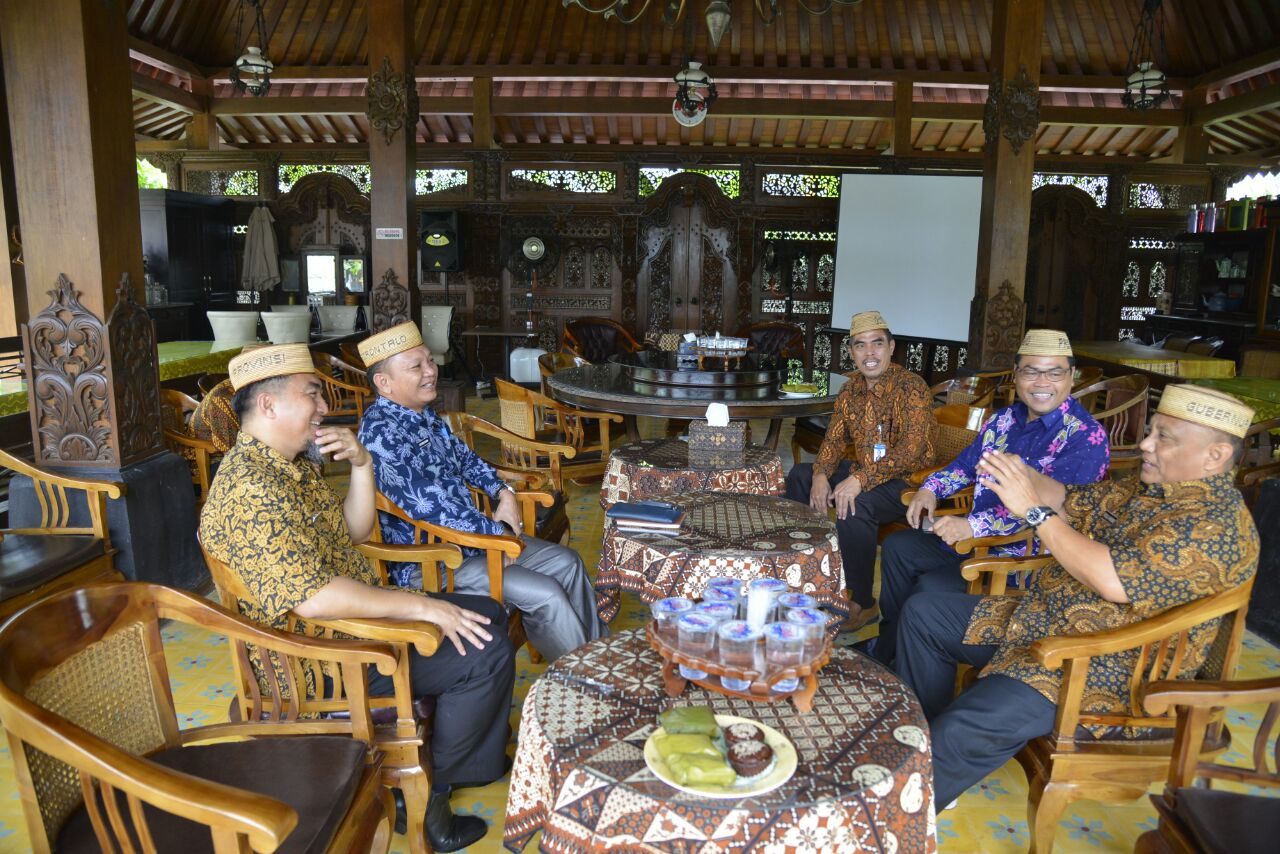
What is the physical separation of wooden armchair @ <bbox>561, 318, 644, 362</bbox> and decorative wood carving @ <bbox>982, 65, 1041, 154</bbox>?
3975 millimetres

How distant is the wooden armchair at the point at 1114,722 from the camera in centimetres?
181

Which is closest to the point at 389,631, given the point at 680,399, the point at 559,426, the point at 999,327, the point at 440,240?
the point at 680,399

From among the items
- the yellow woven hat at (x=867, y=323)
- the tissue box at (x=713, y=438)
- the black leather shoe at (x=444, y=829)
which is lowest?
the black leather shoe at (x=444, y=829)

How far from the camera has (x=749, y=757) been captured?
1.43 metres

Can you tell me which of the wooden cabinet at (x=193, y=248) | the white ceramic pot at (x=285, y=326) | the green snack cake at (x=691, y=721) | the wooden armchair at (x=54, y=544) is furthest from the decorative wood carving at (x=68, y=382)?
the wooden cabinet at (x=193, y=248)

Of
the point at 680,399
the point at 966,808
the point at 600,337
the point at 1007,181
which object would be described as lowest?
the point at 966,808

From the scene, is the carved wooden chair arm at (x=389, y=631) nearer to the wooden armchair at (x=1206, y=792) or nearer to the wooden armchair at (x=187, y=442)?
the wooden armchair at (x=1206, y=792)

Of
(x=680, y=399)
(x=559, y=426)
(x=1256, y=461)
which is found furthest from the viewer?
(x=559, y=426)

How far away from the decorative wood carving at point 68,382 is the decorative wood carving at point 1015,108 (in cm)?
565

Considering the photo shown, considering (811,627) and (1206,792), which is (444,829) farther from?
(1206,792)

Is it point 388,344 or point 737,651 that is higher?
point 388,344

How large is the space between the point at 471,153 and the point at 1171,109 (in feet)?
28.2

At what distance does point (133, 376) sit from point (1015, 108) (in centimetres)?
567

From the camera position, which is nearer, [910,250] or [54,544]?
[54,544]
